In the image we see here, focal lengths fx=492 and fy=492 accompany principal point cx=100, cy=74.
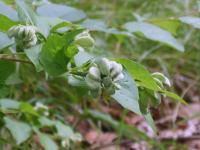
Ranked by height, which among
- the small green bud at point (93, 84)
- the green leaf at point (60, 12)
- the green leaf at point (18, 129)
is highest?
the green leaf at point (60, 12)

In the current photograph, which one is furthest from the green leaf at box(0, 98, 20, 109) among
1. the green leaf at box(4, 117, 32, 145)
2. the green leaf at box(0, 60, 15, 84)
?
the green leaf at box(0, 60, 15, 84)

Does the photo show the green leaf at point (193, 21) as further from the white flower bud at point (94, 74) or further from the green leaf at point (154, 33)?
the white flower bud at point (94, 74)

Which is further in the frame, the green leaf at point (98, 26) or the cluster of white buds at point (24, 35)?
the green leaf at point (98, 26)

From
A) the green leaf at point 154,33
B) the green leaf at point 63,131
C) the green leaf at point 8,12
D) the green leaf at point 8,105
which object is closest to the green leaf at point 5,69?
the green leaf at point 8,12

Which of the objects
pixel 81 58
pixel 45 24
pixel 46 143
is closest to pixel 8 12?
pixel 45 24

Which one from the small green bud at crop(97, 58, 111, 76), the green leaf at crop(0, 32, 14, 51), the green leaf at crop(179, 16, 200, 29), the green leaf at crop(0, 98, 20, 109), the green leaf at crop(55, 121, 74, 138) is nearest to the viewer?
the small green bud at crop(97, 58, 111, 76)

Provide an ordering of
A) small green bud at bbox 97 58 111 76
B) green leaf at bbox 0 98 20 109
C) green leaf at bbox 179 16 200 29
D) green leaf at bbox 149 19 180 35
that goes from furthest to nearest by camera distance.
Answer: green leaf at bbox 0 98 20 109
green leaf at bbox 149 19 180 35
green leaf at bbox 179 16 200 29
small green bud at bbox 97 58 111 76

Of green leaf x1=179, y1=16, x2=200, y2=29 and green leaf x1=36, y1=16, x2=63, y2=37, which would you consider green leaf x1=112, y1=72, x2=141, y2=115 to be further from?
green leaf x1=179, y1=16, x2=200, y2=29

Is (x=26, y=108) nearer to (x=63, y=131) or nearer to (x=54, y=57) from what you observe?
(x=63, y=131)
